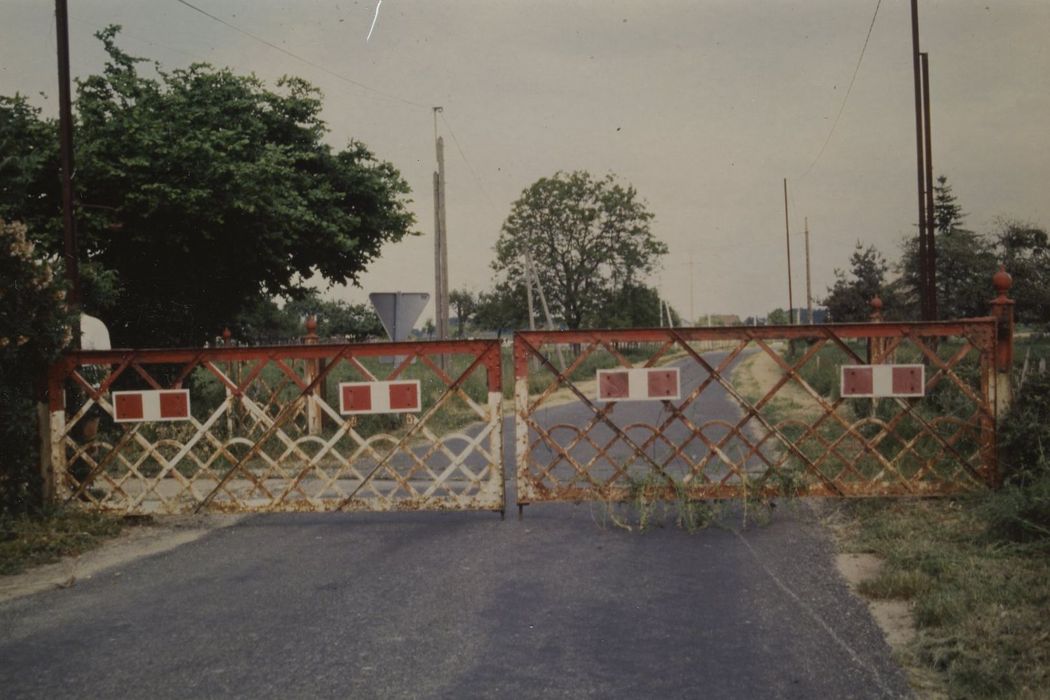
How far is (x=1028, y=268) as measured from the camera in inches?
1561

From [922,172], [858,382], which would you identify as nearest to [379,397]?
[858,382]

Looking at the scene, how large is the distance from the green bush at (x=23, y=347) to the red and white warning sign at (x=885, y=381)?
24.7ft

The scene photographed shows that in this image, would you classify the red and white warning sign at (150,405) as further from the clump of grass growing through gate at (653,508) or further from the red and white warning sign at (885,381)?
the red and white warning sign at (885,381)

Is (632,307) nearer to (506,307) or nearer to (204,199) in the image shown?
(506,307)

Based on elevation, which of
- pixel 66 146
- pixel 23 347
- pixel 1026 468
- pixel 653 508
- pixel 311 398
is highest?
pixel 66 146

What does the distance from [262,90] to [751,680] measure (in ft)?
56.7

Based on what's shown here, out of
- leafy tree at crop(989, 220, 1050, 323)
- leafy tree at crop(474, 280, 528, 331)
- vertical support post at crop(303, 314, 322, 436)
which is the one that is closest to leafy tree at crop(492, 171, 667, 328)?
leafy tree at crop(474, 280, 528, 331)

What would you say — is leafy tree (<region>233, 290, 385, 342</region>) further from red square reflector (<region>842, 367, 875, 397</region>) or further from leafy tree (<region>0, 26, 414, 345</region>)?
red square reflector (<region>842, 367, 875, 397</region>)

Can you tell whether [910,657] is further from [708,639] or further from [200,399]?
[200,399]

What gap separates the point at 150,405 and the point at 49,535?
1456 millimetres

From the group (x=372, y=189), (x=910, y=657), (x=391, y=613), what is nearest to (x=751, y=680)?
(x=910, y=657)

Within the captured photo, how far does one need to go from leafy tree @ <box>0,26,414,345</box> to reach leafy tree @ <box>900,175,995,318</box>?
117ft

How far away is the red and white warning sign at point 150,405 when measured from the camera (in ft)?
26.9

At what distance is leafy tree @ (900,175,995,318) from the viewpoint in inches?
1742
